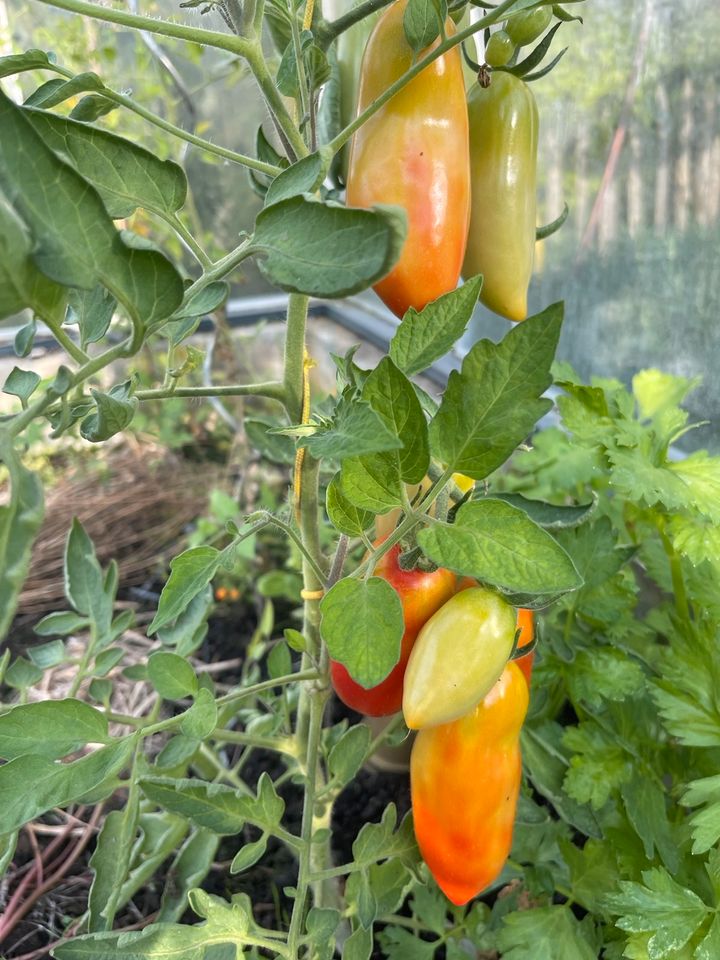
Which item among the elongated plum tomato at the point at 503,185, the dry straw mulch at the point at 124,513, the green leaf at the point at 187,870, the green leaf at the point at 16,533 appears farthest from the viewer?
the dry straw mulch at the point at 124,513

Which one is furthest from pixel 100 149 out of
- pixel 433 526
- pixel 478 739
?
pixel 478 739

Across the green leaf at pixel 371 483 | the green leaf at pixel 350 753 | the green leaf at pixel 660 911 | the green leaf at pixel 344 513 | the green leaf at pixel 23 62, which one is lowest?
the green leaf at pixel 660 911

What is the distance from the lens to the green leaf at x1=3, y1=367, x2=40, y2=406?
0.40m

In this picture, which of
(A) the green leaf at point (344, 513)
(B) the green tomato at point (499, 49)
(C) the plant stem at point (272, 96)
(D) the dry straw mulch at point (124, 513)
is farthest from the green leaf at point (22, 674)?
(D) the dry straw mulch at point (124, 513)

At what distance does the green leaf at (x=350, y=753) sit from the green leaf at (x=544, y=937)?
0.18 meters

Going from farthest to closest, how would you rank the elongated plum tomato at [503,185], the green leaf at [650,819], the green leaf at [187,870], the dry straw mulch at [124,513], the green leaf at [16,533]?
the dry straw mulch at [124,513]
the green leaf at [187,870]
the green leaf at [650,819]
the elongated plum tomato at [503,185]
the green leaf at [16,533]

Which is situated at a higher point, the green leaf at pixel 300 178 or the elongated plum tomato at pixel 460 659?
the green leaf at pixel 300 178

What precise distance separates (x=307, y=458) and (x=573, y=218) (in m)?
1.03

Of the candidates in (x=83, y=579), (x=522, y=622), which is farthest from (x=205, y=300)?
(x=83, y=579)

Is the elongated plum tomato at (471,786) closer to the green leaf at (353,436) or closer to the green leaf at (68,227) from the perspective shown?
the green leaf at (353,436)

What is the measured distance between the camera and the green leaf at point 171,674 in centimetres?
50

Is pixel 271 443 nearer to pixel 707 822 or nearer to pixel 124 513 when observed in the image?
pixel 707 822

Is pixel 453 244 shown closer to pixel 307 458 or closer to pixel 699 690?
pixel 307 458

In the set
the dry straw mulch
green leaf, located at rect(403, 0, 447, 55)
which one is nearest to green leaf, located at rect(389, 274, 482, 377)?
green leaf, located at rect(403, 0, 447, 55)
